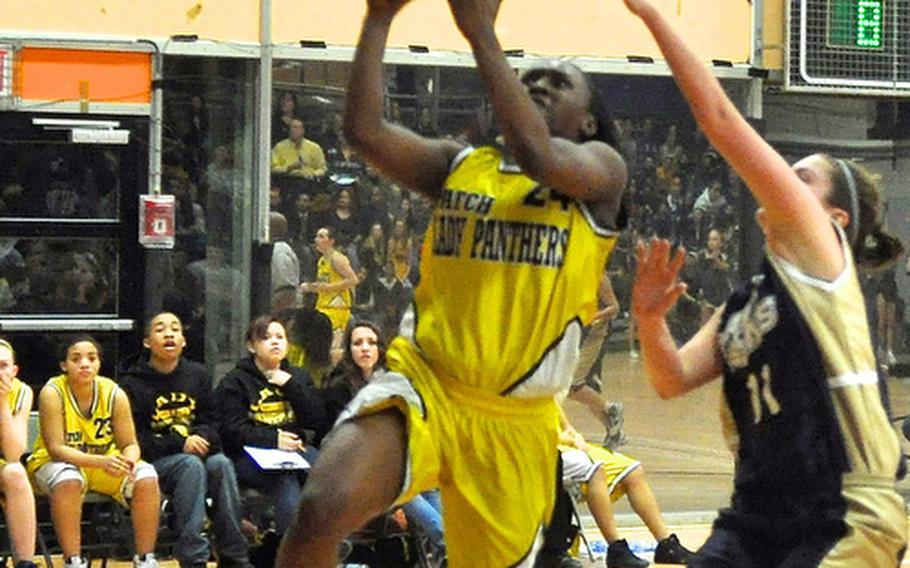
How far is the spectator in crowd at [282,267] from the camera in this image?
436 inches

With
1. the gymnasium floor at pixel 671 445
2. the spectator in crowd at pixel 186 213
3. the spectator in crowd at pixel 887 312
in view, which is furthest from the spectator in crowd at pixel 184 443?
the spectator in crowd at pixel 887 312

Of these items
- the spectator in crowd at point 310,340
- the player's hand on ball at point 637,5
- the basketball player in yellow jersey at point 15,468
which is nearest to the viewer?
the player's hand on ball at point 637,5

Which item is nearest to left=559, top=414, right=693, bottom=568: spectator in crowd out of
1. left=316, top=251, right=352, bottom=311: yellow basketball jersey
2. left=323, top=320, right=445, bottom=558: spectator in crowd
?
left=323, top=320, right=445, bottom=558: spectator in crowd

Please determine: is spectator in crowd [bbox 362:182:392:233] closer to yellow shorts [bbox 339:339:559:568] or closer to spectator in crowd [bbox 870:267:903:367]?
spectator in crowd [bbox 870:267:903:367]

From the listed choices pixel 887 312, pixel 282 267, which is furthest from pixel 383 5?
pixel 887 312

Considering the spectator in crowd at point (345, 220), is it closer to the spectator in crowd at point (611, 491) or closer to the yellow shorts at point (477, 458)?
the spectator in crowd at point (611, 491)

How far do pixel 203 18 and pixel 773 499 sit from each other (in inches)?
284

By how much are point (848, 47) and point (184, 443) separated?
481 cm

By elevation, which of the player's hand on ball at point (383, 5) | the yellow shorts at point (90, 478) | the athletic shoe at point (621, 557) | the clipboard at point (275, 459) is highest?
the player's hand on ball at point (383, 5)

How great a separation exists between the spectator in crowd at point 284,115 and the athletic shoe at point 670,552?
10.3 feet

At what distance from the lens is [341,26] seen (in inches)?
440

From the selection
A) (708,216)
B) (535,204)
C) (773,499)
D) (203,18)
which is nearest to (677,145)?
(708,216)

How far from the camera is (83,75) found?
1049cm

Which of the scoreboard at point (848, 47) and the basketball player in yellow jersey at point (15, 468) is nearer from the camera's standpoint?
the basketball player in yellow jersey at point (15, 468)
